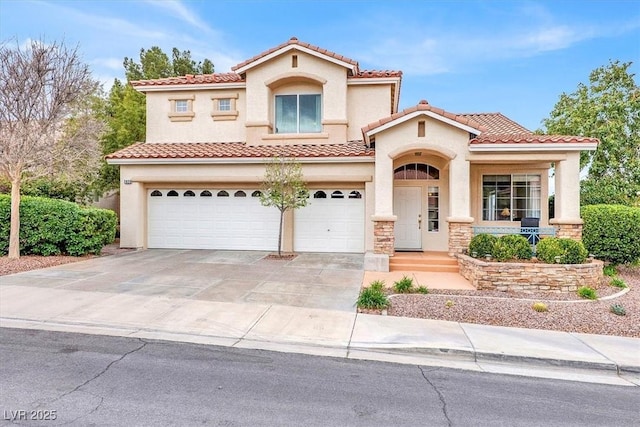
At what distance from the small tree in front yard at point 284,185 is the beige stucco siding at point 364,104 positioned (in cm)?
395

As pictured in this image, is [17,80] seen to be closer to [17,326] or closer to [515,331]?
[17,326]

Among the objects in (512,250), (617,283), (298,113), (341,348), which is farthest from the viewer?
(298,113)

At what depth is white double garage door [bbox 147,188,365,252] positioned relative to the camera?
548 inches

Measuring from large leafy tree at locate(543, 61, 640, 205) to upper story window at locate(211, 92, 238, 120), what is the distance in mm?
15566

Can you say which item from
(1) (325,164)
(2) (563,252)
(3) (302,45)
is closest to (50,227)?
(1) (325,164)

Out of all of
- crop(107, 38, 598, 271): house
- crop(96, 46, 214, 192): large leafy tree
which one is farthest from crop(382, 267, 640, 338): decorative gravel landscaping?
crop(96, 46, 214, 192): large leafy tree

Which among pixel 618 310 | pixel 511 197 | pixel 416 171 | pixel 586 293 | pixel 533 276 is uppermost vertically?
pixel 416 171

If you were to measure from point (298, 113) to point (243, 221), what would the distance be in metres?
5.25

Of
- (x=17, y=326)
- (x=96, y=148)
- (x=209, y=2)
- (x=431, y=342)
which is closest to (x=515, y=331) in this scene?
(x=431, y=342)

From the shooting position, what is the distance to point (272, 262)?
11.8 metres

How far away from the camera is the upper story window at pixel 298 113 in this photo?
15508 millimetres

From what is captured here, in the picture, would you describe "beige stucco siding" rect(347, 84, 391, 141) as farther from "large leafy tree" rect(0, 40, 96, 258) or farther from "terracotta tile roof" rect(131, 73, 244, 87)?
"large leafy tree" rect(0, 40, 96, 258)

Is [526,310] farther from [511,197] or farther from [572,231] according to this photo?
[511,197]

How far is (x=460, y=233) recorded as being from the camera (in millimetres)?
11188
